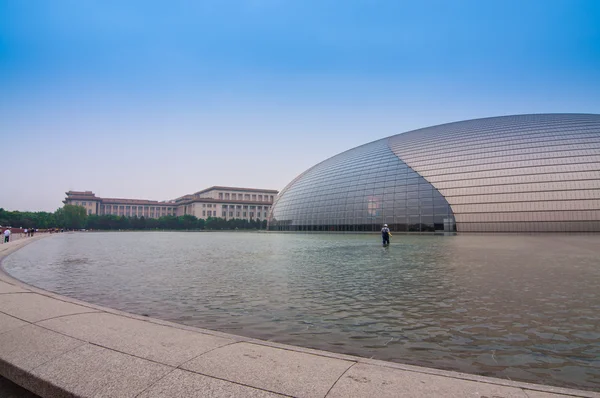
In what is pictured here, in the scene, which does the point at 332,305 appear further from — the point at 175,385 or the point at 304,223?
the point at 304,223

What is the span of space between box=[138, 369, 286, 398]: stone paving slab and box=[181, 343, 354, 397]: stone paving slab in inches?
3.5

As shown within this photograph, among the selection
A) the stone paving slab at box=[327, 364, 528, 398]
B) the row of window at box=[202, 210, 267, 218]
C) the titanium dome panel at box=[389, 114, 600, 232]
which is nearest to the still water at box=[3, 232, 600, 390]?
the stone paving slab at box=[327, 364, 528, 398]

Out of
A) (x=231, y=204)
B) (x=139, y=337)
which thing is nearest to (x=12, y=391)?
(x=139, y=337)

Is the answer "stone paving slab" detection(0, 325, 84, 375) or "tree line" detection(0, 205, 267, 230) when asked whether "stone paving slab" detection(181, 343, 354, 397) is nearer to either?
"stone paving slab" detection(0, 325, 84, 375)

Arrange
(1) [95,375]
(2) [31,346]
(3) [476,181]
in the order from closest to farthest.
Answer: (1) [95,375] → (2) [31,346] → (3) [476,181]

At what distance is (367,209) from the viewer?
55594 millimetres

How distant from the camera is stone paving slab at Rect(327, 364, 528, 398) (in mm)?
3057

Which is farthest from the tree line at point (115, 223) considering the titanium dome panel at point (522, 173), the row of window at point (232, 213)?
the titanium dome panel at point (522, 173)

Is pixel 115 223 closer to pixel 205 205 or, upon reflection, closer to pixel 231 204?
pixel 205 205

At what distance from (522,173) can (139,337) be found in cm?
4986

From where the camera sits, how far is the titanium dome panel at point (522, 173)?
42906 mm

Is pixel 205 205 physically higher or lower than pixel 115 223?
higher

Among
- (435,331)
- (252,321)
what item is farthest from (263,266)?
(435,331)

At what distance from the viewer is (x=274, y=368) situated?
364 cm
